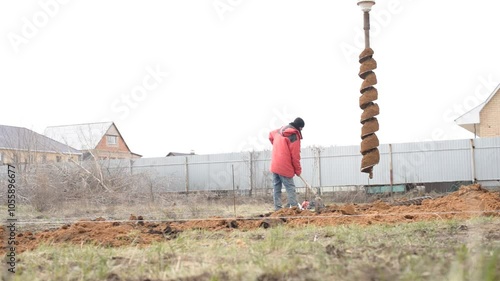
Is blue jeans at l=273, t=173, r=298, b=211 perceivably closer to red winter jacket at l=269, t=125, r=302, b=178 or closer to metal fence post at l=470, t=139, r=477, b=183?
red winter jacket at l=269, t=125, r=302, b=178

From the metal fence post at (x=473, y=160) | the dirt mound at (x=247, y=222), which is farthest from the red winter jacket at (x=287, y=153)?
the metal fence post at (x=473, y=160)

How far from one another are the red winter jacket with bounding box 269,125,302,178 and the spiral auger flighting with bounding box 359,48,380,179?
1.71 meters

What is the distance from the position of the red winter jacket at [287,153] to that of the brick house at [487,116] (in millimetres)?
17704

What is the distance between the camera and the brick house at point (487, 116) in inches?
1053

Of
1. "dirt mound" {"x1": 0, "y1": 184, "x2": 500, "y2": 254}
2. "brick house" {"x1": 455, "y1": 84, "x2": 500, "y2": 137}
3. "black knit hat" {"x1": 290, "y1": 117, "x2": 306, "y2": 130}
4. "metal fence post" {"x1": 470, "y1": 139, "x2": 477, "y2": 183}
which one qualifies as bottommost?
"dirt mound" {"x1": 0, "y1": 184, "x2": 500, "y2": 254}

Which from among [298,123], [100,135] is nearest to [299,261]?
[298,123]

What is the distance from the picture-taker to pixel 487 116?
2716cm

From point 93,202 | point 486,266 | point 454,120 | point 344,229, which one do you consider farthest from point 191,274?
point 454,120

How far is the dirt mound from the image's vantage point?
730cm

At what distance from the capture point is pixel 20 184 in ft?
64.3

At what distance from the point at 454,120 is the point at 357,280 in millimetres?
26409

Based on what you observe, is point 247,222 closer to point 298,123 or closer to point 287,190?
point 287,190

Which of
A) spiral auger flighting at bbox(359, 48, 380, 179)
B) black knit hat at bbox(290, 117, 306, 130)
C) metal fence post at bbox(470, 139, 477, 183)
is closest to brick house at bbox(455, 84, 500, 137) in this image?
metal fence post at bbox(470, 139, 477, 183)

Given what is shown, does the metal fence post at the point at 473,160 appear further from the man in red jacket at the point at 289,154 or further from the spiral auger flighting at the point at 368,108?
the man in red jacket at the point at 289,154
